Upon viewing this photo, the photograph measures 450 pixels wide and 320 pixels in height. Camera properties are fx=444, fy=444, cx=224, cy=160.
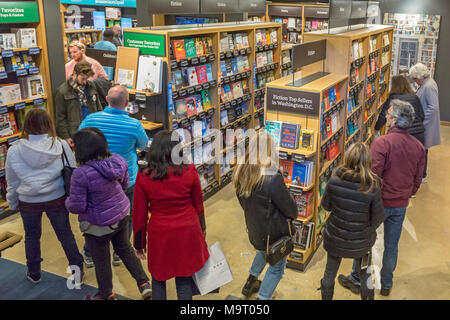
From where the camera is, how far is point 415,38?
10336 mm

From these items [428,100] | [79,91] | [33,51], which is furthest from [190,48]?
[428,100]

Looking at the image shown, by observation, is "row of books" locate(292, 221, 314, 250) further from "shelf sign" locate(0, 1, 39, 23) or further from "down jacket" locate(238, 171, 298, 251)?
"shelf sign" locate(0, 1, 39, 23)

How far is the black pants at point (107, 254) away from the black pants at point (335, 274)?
64.5 inches

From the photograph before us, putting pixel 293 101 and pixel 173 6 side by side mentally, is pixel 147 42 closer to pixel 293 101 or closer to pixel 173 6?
pixel 173 6

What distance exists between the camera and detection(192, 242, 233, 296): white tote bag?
3238 millimetres

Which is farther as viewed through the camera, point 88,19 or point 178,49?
point 88,19

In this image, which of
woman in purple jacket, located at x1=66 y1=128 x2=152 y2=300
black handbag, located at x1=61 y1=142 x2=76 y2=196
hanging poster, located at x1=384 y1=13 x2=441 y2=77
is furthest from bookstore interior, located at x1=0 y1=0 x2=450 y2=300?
hanging poster, located at x1=384 y1=13 x2=441 y2=77

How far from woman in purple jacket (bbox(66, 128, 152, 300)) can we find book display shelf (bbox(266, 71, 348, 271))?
1.66 metres

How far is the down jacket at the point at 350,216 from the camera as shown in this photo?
3432mm

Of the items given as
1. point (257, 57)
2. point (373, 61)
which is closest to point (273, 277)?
point (257, 57)

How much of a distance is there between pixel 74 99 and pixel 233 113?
8.09 feet

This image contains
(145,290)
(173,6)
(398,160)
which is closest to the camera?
(398,160)

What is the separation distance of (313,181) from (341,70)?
1.68 m

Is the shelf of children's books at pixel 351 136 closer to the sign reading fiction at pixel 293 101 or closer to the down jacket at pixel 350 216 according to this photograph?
the sign reading fiction at pixel 293 101
